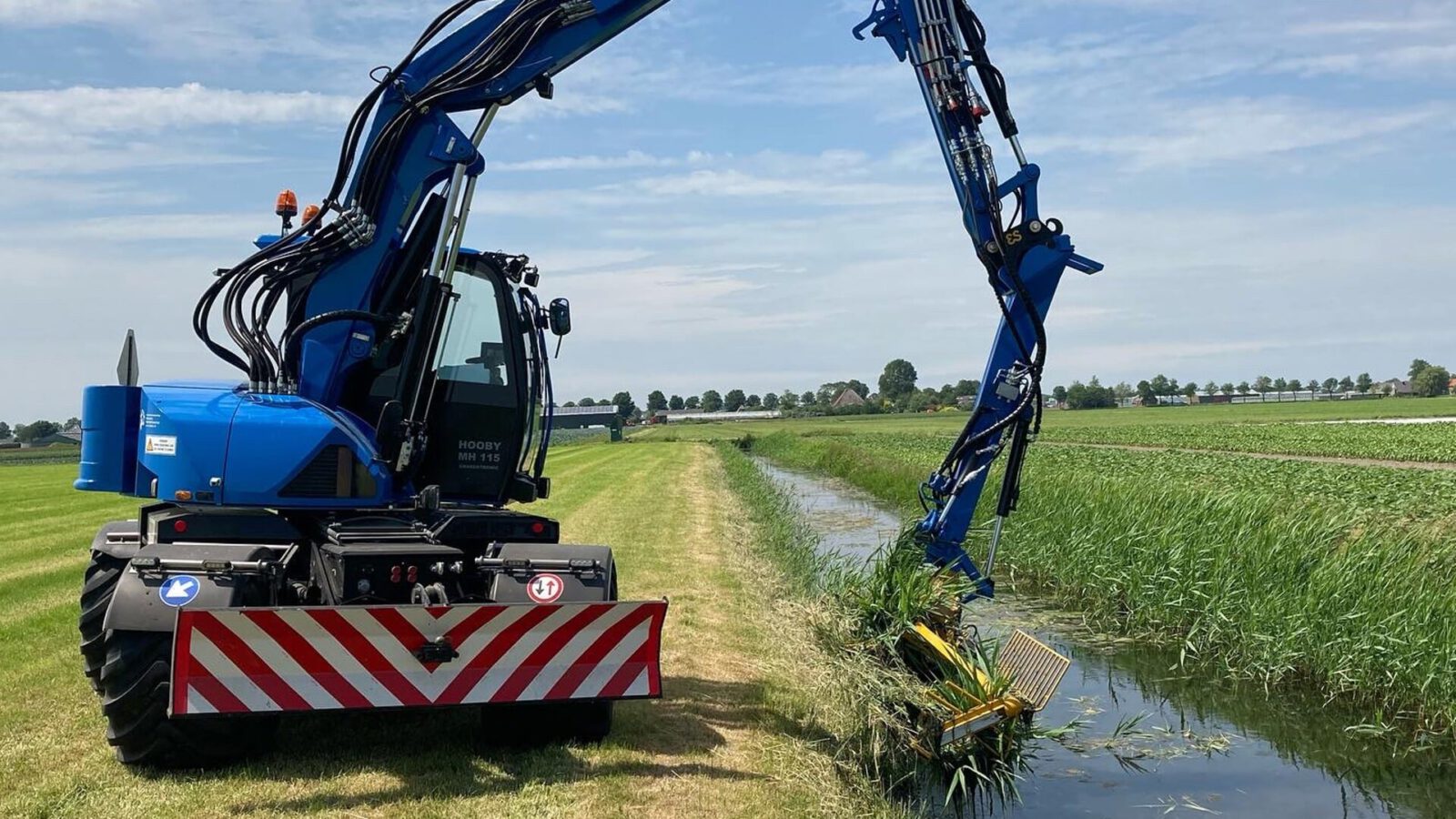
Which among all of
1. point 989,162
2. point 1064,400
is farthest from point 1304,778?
point 1064,400

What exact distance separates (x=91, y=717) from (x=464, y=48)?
4438 millimetres

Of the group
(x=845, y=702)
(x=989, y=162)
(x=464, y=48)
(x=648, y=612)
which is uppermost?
(x=464, y=48)

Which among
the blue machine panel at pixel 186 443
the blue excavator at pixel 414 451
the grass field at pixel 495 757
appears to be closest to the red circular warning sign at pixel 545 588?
the blue excavator at pixel 414 451

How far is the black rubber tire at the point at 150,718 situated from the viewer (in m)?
5.67

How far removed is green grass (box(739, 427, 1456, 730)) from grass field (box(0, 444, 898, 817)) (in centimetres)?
299

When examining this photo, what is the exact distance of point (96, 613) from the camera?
20.8 feet

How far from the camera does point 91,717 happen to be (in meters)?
6.89

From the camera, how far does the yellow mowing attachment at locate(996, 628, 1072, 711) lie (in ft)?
22.4

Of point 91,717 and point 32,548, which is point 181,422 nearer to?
point 91,717

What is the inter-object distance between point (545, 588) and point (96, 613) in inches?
95.7

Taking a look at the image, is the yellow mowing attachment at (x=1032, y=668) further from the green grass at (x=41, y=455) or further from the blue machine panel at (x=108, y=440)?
the green grass at (x=41, y=455)

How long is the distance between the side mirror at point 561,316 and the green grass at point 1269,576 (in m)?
4.48

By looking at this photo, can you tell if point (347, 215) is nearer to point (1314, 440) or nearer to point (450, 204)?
point (450, 204)

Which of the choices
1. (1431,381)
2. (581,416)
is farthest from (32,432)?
(1431,381)
